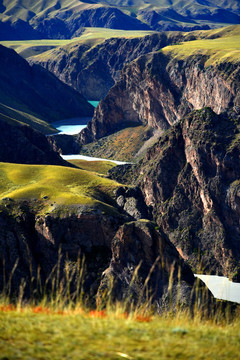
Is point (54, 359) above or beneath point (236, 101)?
beneath

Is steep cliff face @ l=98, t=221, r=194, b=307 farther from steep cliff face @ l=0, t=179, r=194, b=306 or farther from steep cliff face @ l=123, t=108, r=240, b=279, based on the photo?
steep cliff face @ l=123, t=108, r=240, b=279

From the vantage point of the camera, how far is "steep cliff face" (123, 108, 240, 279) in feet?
393

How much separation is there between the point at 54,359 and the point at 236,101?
17836cm

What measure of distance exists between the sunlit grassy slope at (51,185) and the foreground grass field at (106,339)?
65.4 metres

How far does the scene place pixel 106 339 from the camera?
57.2 ft

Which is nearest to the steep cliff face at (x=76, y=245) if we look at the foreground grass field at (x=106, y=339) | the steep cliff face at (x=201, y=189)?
the steep cliff face at (x=201, y=189)

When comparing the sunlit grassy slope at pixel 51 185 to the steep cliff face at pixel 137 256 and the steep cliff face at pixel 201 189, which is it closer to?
the steep cliff face at pixel 137 256

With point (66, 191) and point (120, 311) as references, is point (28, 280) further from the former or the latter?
point (120, 311)

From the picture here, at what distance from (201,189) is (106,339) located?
369 feet

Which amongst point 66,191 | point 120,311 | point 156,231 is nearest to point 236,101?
point 66,191

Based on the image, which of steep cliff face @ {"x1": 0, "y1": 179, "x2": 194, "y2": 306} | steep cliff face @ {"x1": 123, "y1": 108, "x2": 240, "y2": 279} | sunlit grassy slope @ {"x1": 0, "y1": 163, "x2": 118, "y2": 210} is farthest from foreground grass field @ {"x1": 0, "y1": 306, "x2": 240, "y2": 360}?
steep cliff face @ {"x1": 123, "y1": 108, "x2": 240, "y2": 279}

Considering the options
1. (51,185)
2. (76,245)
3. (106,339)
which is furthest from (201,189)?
(106,339)

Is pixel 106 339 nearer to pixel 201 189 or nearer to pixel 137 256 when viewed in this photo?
pixel 137 256

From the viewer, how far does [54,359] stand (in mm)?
16234
